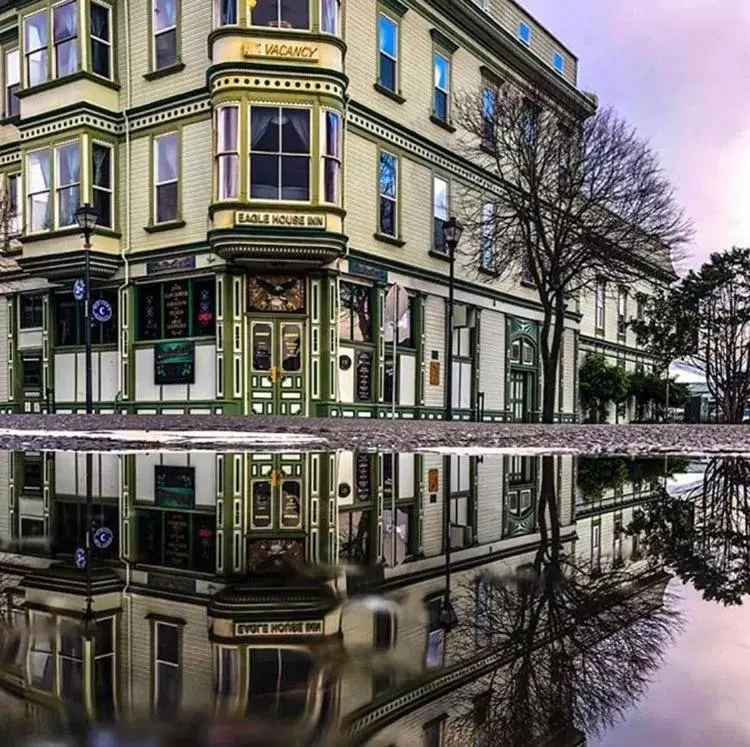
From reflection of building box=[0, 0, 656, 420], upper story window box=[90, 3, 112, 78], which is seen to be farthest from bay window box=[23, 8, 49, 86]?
upper story window box=[90, 3, 112, 78]

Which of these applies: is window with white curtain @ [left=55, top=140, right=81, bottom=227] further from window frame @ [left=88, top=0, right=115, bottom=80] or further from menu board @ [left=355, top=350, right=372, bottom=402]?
menu board @ [left=355, top=350, right=372, bottom=402]

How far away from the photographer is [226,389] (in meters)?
17.7

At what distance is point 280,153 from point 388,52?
541 centimetres

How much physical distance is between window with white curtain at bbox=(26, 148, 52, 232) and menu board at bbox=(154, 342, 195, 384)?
5.51 metres

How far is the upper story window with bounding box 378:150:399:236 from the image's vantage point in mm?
20344

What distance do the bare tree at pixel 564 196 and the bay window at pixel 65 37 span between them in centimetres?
1147

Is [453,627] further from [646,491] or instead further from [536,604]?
[646,491]

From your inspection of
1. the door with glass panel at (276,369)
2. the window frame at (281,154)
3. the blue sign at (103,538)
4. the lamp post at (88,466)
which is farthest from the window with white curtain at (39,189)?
the blue sign at (103,538)

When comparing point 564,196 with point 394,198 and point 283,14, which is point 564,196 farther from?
point 283,14

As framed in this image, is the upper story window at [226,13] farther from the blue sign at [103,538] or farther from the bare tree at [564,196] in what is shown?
the blue sign at [103,538]

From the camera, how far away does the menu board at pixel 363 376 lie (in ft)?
62.9

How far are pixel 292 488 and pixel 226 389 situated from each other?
12552mm

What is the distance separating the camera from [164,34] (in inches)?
768

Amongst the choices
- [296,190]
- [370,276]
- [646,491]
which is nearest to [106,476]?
[646,491]
